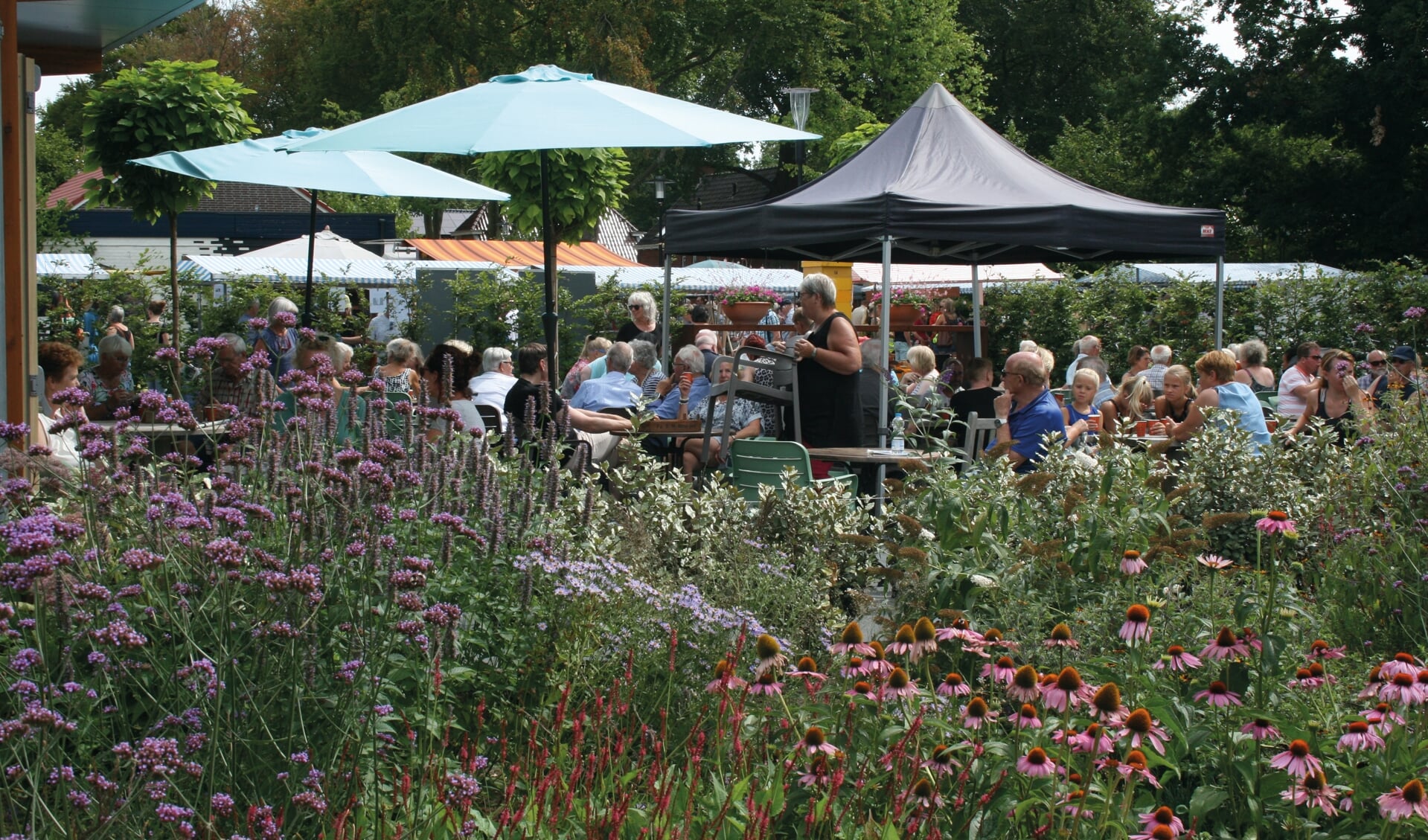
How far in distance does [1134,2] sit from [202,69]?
141 ft

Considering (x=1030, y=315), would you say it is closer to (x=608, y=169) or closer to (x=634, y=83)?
(x=608, y=169)

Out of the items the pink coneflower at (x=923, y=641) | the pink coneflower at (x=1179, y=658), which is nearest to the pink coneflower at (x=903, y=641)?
the pink coneflower at (x=923, y=641)

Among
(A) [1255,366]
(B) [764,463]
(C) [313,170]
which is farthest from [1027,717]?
(A) [1255,366]

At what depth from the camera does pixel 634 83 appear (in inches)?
1227

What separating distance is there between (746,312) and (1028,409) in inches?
227

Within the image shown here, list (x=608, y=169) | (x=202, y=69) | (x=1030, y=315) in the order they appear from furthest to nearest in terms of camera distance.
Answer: (x=1030, y=315), (x=608, y=169), (x=202, y=69)

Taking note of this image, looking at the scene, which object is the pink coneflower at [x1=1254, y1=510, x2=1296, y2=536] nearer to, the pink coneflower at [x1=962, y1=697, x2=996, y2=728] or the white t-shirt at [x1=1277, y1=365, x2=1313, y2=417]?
the pink coneflower at [x1=962, y1=697, x2=996, y2=728]

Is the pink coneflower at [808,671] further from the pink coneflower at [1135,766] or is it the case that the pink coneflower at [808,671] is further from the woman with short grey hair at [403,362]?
the woman with short grey hair at [403,362]

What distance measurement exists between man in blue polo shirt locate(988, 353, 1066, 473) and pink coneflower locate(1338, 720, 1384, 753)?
162 inches

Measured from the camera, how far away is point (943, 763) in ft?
A: 7.85

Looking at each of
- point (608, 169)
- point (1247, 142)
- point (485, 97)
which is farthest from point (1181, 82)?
point (485, 97)

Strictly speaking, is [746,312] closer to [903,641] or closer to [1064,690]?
[903,641]

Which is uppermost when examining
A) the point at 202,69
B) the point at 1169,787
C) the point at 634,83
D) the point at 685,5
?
the point at 685,5

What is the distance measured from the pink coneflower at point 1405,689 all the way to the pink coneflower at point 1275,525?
498 mm
